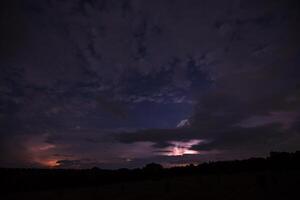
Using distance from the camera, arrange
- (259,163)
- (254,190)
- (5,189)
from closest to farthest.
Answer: (254,190), (5,189), (259,163)

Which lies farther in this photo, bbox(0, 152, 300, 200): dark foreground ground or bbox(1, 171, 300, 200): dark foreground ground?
bbox(0, 152, 300, 200): dark foreground ground

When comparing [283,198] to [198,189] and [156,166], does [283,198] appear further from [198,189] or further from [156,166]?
[156,166]

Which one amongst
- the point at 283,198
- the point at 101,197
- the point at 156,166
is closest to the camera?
the point at 283,198

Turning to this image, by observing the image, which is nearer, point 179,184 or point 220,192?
point 220,192

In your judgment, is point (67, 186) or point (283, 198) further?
point (67, 186)

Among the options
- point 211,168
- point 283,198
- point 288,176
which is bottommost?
point 283,198

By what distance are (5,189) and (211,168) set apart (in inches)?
1572

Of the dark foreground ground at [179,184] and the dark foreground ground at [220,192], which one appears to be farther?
the dark foreground ground at [179,184]

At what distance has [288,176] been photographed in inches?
1564

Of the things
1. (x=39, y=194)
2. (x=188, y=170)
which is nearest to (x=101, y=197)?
(x=39, y=194)

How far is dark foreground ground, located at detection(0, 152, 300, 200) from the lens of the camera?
33.3 metres

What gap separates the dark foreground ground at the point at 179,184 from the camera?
109 feet

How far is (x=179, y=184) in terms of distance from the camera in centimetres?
4328

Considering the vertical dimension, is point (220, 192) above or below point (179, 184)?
below
